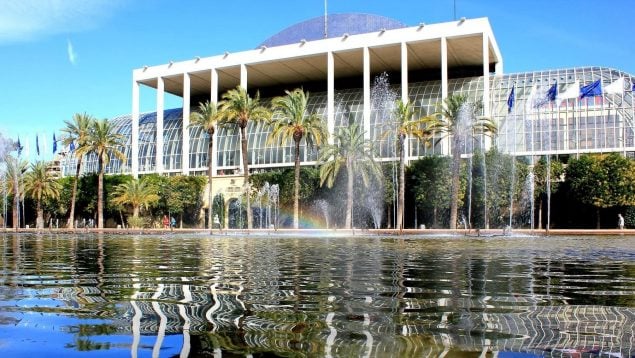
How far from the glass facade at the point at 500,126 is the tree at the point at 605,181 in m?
6.50

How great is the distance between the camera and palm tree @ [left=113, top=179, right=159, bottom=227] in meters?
63.4

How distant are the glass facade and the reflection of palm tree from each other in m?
9.49

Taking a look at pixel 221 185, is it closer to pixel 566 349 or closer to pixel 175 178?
pixel 175 178

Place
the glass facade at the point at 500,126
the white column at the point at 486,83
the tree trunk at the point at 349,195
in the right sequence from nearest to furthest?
the tree trunk at the point at 349,195 → the glass facade at the point at 500,126 → the white column at the point at 486,83

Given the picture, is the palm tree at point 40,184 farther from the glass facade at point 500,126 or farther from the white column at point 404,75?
the white column at point 404,75

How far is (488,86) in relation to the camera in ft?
202

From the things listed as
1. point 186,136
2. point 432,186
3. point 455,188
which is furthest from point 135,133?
point 455,188

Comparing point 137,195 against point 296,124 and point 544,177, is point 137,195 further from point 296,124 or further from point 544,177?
point 544,177

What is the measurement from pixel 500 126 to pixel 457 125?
1194 centimetres

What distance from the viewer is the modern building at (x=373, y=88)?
188ft

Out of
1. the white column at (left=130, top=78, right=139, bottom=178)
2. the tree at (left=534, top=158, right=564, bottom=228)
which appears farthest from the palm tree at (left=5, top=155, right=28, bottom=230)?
the tree at (left=534, top=158, right=564, bottom=228)

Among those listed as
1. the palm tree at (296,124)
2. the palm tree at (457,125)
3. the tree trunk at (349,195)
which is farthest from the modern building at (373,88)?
the palm tree at (296,124)

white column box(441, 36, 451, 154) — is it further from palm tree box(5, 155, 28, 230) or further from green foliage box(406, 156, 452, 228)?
palm tree box(5, 155, 28, 230)

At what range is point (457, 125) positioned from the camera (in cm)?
5059
